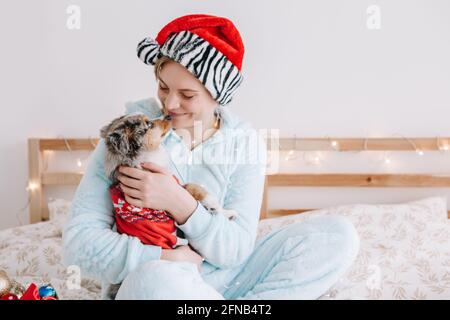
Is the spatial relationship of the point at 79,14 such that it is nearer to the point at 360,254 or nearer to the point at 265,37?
the point at 265,37

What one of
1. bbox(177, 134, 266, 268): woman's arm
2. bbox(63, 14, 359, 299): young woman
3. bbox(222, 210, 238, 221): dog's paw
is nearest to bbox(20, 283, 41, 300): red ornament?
bbox(63, 14, 359, 299): young woman

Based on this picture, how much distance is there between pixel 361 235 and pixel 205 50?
112 cm

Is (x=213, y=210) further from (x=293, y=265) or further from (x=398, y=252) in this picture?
(x=398, y=252)

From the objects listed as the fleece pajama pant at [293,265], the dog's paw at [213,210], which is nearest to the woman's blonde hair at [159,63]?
the dog's paw at [213,210]

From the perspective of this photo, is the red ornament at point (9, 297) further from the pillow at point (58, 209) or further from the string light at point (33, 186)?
the string light at point (33, 186)

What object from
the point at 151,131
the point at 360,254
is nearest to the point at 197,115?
the point at 151,131

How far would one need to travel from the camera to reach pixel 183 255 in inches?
45.3

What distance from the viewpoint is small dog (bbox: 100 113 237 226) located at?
1.16 meters

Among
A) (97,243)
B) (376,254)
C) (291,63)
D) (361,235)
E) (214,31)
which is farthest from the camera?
(291,63)

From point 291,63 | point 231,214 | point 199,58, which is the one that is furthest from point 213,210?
point 291,63

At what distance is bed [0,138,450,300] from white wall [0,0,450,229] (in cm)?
11

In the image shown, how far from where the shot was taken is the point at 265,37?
2.53m
